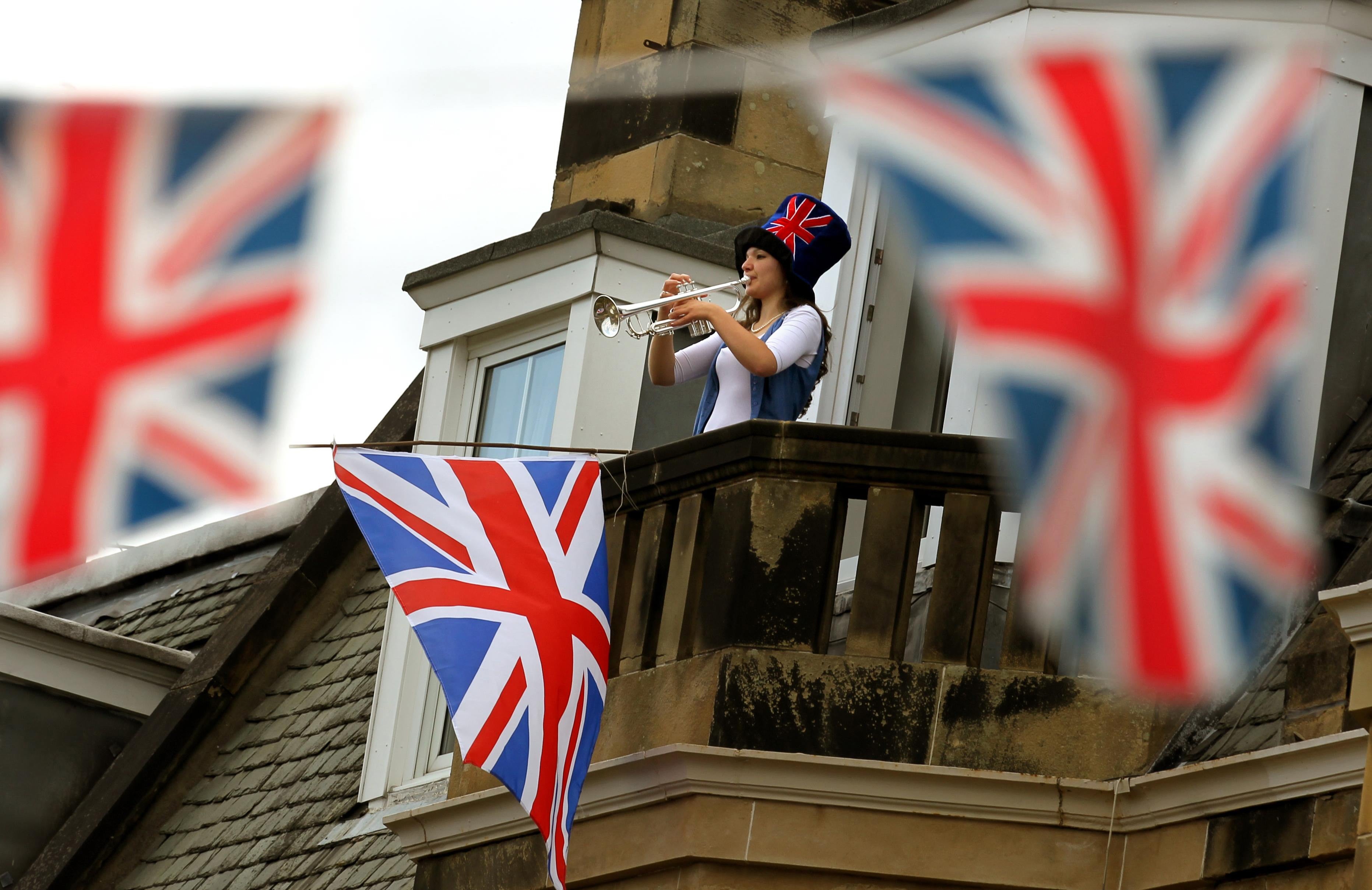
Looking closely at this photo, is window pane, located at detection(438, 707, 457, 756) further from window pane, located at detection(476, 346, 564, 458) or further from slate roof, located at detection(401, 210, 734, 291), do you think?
slate roof, located at detection(401, 210, 734, 291)

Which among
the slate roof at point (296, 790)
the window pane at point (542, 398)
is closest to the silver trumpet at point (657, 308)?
the window pane at point (542, 398)

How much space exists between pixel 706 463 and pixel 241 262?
2.16m

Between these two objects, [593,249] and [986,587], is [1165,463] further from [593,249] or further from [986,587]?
[593,249]

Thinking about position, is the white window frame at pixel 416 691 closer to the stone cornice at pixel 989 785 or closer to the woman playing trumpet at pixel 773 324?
the woman playing trumpet at pixel 773 324

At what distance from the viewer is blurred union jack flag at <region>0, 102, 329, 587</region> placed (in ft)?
18.5

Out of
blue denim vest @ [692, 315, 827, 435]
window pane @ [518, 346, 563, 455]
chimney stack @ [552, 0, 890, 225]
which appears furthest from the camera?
chimney stack @ [552, 0, 890, 225]

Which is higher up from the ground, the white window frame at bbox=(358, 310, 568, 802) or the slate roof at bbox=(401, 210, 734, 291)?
the slate roof at bbox=(401, 210, 734, 291)

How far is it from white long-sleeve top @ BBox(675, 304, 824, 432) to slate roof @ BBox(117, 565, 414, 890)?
2.61m

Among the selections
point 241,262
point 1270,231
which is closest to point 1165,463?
point 1270,231

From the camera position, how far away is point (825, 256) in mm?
8188

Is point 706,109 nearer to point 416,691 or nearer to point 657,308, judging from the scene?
point 416,691

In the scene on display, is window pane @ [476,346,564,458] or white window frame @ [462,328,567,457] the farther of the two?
white window frame @ [462,328,567,457]

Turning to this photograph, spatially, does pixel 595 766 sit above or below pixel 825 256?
below

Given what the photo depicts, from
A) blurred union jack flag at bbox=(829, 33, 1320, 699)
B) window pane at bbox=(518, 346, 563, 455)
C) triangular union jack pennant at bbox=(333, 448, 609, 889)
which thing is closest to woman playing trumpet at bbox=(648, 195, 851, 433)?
triangular union jack pennant at bbox=(333, 448, 609, 889)
